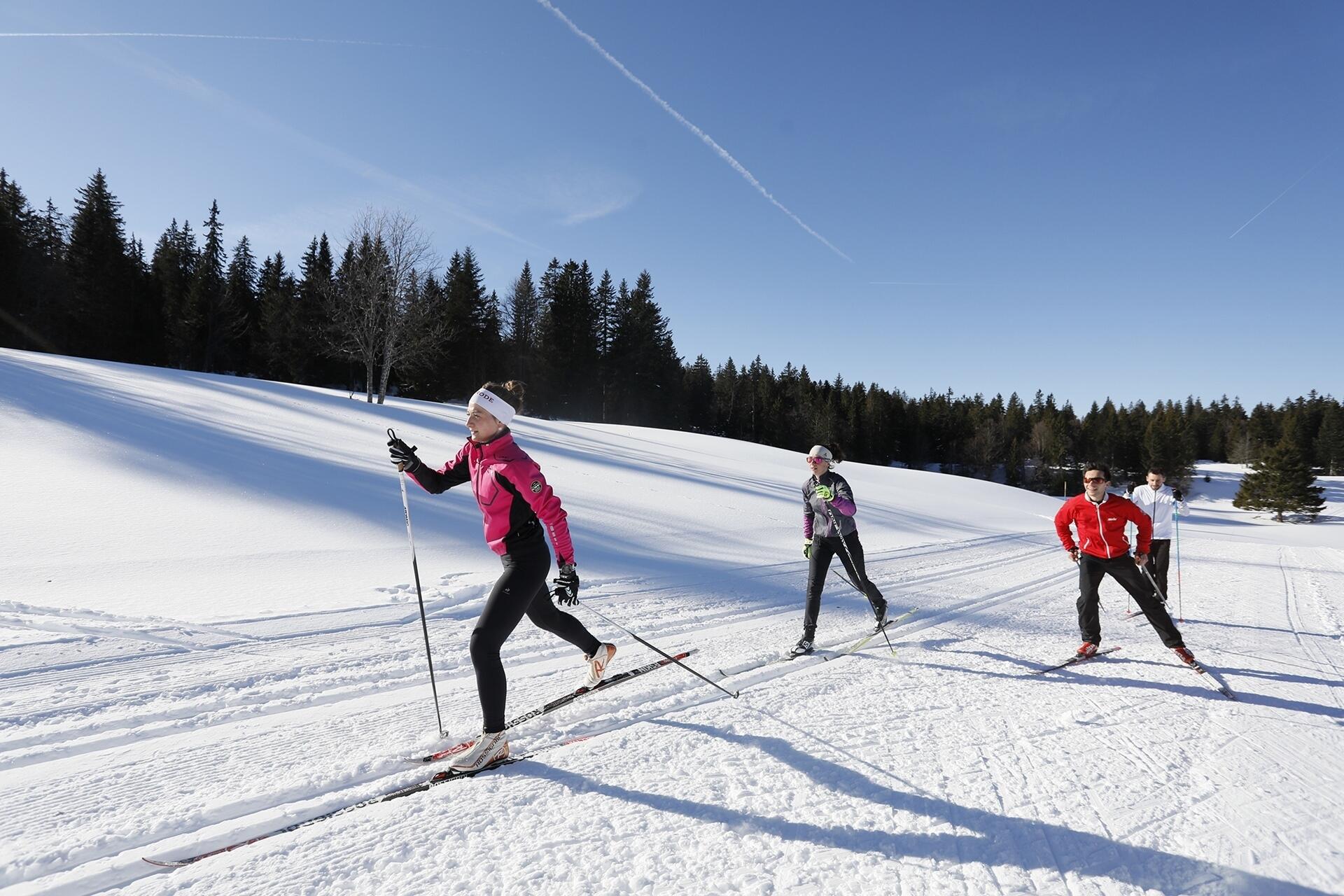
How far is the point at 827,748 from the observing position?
3.68 meters

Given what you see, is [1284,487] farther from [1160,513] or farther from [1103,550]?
[1103,550]

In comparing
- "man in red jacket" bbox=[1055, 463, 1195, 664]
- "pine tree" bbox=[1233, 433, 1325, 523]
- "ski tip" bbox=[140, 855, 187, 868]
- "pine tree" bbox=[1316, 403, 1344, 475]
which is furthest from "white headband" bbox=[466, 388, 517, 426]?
"pine tree" bbox=[1316, 403, 1344, 475]

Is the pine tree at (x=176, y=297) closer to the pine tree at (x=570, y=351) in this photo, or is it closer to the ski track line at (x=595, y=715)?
the pine tree at (x=570, y=351)

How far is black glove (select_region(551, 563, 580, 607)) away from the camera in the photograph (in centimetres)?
367

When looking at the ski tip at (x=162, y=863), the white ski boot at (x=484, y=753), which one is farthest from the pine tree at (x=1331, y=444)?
the ski tip at (x=162, y=863)

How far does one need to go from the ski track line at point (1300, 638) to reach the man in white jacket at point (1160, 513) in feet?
4.26

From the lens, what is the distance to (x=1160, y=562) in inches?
328

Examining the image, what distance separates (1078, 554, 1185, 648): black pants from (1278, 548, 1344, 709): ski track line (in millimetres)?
1029

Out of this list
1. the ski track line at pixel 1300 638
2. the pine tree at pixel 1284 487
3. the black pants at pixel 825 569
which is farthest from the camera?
the pine tree at pixel 1284 487

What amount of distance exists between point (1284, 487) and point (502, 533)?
210 feet

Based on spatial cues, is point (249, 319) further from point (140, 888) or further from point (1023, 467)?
point (1023, 467)

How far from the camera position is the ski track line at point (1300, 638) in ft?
16.7

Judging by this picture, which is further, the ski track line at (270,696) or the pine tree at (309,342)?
the pine tree at (309,342)

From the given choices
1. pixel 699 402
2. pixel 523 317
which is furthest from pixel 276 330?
pixel 699 402
